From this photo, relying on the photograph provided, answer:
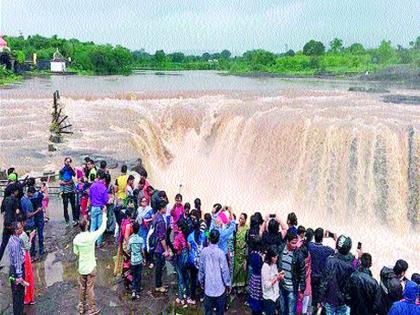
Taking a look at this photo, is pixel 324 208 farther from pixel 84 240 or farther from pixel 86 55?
pixel 86 55

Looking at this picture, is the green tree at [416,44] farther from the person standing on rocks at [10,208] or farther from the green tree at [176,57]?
the person standing on rocks at [10,208]

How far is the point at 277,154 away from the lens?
16.3m

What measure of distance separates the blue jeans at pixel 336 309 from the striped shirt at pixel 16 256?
136 inches

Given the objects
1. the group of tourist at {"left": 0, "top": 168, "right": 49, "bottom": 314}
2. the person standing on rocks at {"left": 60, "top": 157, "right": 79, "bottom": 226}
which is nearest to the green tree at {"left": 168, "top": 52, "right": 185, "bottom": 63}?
the person standing on rocks at {"left": 60, "top": 157, "right": 79, "bottom": 226}

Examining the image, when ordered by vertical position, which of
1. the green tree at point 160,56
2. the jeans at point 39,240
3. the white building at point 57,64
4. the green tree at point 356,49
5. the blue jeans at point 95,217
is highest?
the green tree at point 356,49

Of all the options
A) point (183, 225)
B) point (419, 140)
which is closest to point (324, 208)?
point (419, 140)

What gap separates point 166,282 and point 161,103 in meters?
17.6

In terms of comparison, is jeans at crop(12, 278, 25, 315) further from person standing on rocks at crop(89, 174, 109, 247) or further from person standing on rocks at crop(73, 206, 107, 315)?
person standing on rocks at crop(89, 174, 109, 247)

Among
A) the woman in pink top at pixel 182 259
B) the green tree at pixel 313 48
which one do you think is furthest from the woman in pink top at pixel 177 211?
the green tree at pixel 313 48

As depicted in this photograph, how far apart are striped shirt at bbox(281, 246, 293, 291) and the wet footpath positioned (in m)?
0.96

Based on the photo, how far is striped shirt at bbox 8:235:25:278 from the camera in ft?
17.9

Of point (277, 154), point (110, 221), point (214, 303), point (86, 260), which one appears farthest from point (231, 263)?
point (277, 154)

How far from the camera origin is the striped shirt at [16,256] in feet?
17.9

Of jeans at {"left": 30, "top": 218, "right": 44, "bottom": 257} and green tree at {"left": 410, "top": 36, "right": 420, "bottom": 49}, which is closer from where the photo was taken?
jeans at {"left": 30, "top": 218, "right": 44, "bottom": 257}
